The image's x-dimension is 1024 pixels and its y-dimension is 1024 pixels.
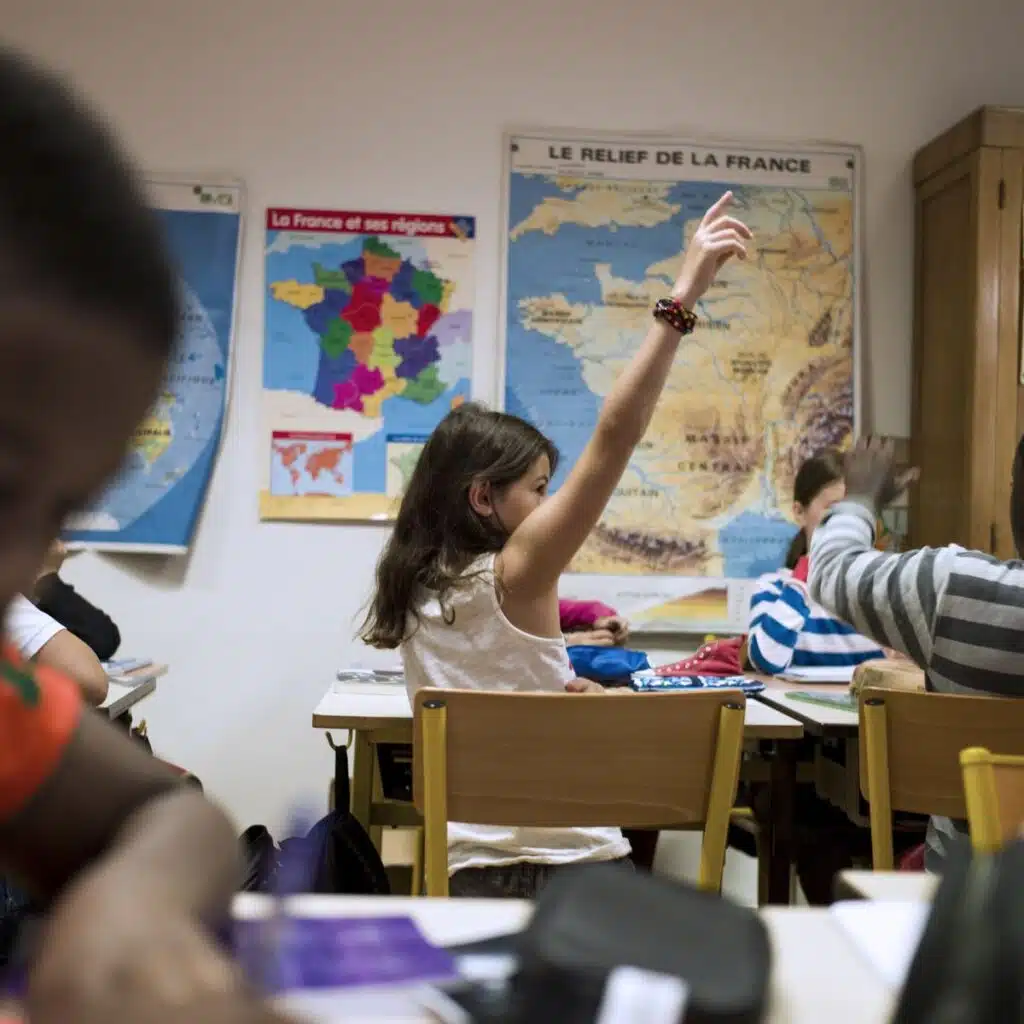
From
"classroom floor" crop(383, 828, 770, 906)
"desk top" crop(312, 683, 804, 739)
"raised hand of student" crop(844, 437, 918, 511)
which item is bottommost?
"classroom floor" crop(383, 828, 770, 906)

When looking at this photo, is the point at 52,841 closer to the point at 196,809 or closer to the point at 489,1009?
the point at 196,809

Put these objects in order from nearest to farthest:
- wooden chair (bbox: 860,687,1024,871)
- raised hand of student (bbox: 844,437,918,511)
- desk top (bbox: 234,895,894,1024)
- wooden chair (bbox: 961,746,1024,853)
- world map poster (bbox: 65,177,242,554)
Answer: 1. desk top (bbox: 234,895,894,1024)
2. wooden chair (bbox: 961,746,1024,853)
3. wooden chair (bbox: 860,687,1024,871)
4. raised hand of student (bbox: 844,437,918,511)
5. world map poster (bbox: 65,177,242,554)

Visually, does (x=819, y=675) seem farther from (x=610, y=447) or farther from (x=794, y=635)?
(x=610, y=447)

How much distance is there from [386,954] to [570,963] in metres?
0.18

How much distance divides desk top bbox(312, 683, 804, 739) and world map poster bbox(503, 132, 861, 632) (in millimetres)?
1264

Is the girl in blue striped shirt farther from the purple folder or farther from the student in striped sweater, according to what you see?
the purple folder

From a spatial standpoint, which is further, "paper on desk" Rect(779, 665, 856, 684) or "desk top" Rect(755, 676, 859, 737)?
"paper on desk" Rect(779, 665, 856, 684)

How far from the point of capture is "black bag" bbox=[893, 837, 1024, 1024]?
0.35 metres

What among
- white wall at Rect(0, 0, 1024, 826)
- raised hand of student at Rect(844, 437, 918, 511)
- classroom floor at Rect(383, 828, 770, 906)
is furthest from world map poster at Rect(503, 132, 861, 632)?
raised hand of student at Rect(844, 437, 918, 511)

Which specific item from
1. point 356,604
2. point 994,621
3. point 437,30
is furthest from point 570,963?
point 437,30

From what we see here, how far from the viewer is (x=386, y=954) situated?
0.57 metres

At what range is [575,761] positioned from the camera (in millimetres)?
1268

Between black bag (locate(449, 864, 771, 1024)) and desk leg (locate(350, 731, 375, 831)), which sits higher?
black bag (locate(449, 864, 771, 1024))

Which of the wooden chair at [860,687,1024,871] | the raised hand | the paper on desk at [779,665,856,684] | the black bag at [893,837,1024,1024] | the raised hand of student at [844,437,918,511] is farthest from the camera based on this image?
the paper on desk at [779,665,856,684]
